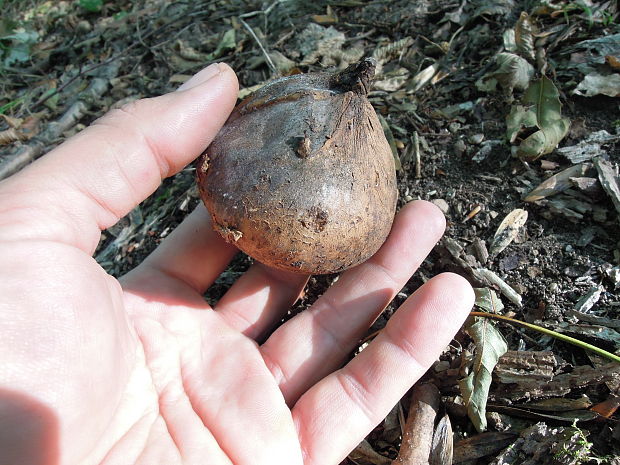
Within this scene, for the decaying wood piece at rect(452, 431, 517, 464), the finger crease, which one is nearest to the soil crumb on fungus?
the finger crease

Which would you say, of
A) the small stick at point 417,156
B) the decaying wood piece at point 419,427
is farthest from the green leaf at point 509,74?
the decaying wood piece at point 419,427

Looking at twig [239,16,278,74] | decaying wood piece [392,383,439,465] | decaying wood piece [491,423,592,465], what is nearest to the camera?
decaying wood piece [491,423,592,465]

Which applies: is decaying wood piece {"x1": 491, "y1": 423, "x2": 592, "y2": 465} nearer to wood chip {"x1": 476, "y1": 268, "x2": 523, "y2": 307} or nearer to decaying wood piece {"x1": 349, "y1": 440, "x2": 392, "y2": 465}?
decaying wood piece {"x1": 349, "y1": 440, "x2": 392, "y2": 465}

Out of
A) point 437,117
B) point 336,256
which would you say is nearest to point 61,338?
point 336,256

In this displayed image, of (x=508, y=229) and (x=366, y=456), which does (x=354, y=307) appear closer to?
(x=366, y=456)

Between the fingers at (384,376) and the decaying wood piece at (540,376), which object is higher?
the fingers at (384,376)

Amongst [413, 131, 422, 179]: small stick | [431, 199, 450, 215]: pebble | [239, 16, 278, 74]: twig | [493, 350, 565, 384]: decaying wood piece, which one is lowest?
[493, 350, 565, 384]: decaying wood piece

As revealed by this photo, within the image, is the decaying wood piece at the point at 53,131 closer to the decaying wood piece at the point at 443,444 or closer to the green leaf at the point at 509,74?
the green leaf at the point at 509,74
